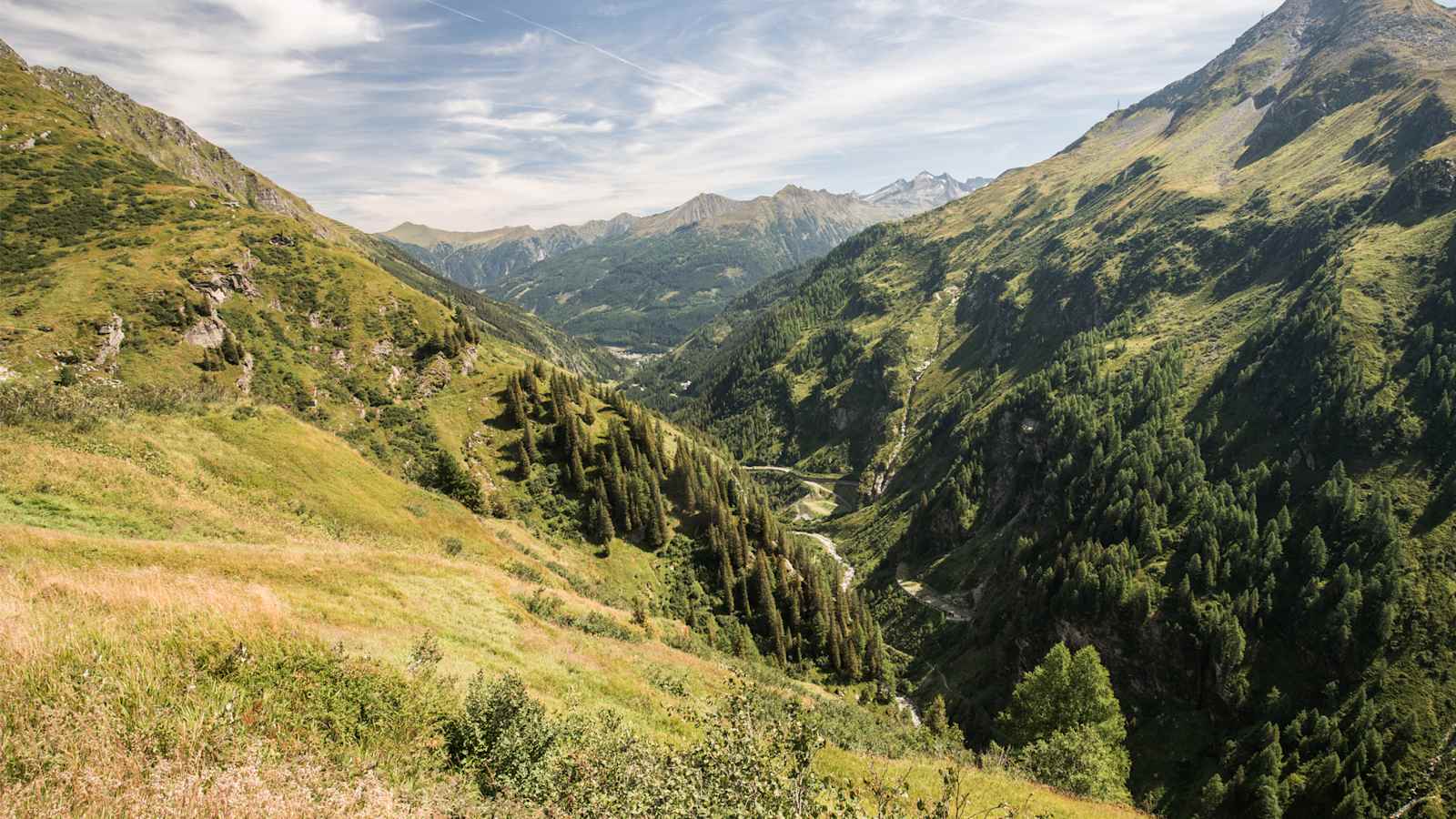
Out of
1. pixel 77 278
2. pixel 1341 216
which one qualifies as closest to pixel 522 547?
pixel 77 278

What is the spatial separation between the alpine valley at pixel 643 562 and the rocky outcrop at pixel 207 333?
0.49 m

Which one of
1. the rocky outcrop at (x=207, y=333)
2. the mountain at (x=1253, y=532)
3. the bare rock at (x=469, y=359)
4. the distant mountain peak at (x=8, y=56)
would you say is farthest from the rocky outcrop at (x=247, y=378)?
the distant mountain peak at (x=8, y=56)

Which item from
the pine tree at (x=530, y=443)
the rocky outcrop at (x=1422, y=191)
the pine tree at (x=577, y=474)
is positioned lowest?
the pine tree at (x=577, y=474)

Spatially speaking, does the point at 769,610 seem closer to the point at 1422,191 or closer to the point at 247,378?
the point at 247,378

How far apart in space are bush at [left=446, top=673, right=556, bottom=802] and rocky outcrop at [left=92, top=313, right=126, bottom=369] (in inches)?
4308

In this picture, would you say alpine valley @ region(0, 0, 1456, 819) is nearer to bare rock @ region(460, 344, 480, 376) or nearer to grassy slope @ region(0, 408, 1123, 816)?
grassy slope @ region(0, 408, 1123, 816)

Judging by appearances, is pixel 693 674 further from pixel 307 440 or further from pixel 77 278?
pixel 77 278

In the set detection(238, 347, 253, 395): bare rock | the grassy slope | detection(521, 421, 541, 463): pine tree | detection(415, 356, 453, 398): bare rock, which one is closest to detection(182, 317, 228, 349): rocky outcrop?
detection(238, 347, 253, 395): bare rock

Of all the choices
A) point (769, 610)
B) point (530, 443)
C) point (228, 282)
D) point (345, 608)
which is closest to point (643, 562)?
point (769, 610)

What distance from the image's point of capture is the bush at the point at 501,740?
43.4ft

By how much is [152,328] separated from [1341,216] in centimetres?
30013

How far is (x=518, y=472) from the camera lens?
9869 cm

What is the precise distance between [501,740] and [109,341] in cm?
11609

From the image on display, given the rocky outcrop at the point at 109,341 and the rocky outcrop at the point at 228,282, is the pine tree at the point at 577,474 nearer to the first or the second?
the rocky outcrop at the point at 109,341
